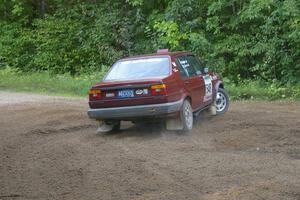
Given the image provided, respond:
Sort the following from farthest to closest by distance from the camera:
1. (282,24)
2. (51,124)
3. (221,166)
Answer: (282,24) → (51,124) → (221,166)

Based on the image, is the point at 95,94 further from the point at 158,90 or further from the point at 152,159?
the point at 152,159

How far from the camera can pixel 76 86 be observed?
20453mm

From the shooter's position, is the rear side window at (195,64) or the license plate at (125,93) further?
the rear side window at (195,64)

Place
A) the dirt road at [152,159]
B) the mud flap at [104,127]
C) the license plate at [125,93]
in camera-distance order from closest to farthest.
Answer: the dirt road at [152,159] → the license plate at [125,93] → the mud flap at [104,127]

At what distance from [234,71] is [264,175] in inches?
555

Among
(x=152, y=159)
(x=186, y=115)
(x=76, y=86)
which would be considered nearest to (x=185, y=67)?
(x=186, y=115)

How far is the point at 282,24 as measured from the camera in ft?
63.1

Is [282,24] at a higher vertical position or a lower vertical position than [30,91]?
higher

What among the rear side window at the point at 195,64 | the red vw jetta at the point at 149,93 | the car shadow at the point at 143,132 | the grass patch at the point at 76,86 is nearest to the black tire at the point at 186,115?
the red vw jetta at the point at 149,93

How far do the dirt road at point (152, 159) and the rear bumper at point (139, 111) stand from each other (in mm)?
445

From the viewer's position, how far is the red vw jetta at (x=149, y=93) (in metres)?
10.1

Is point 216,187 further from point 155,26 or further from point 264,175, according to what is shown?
point 155,26

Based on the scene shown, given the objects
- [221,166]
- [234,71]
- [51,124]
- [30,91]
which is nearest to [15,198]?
[221,166]

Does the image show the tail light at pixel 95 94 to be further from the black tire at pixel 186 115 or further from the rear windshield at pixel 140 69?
the black tire at pixel 186 115
